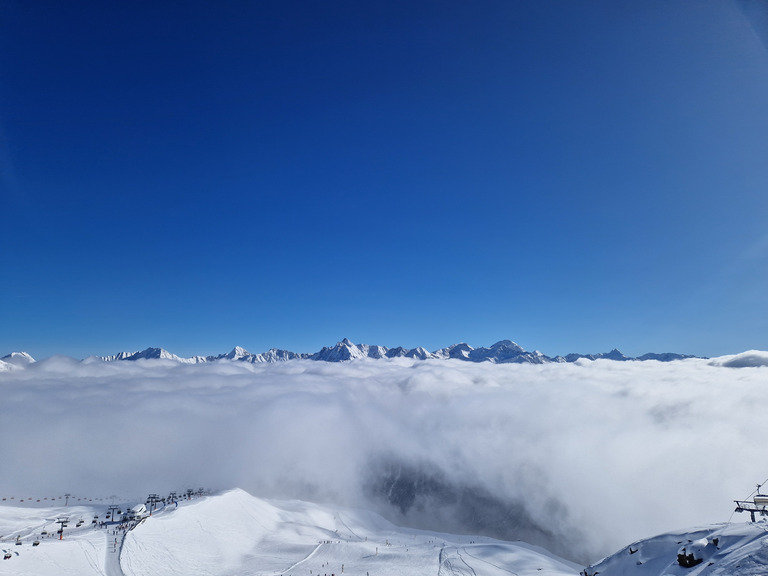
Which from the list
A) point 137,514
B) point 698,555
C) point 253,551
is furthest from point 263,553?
point 698,555

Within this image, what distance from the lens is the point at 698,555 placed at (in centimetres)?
3506

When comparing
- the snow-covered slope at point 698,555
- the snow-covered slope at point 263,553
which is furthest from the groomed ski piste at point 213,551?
the snow-covered slope at point 698,555

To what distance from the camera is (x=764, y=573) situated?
85.7 ft

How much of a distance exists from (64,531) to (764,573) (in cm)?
14619

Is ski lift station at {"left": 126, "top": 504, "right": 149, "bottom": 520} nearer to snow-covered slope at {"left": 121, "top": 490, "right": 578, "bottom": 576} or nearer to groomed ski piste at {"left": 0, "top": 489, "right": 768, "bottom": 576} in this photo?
groomed ski piste at {"left": 0, "top": 489, "right": 768, "bottom": 576}

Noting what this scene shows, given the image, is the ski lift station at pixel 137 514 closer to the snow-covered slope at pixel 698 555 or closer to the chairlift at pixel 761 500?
the snow-covered slope at pixel 698 555

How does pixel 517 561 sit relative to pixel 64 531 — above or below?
below

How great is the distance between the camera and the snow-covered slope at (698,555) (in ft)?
93.2

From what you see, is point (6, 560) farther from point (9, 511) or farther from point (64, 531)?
point (9, 511)

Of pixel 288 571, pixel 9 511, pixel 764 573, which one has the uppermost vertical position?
pixel 764 573

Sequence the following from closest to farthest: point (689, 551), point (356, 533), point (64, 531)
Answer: point (689, 551) < point (64, 531) < point (356, 533)

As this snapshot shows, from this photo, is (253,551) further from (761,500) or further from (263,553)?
(761,500)

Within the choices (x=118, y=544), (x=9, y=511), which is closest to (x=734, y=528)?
(x=118, y=544)

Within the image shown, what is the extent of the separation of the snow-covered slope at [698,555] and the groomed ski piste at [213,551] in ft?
218
